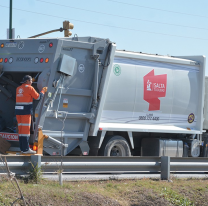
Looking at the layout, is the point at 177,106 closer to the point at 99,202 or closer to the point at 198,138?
the point at 198,138

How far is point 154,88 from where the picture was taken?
1073 cm

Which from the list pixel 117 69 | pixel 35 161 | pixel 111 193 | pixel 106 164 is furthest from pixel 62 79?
pixel 111 193

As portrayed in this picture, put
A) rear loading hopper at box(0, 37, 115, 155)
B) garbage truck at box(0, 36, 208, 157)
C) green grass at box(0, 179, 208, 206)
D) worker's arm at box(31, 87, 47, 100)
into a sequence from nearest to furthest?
green grass at box(0, 179, 208, 206)
worker's arm at box(31, 87, 47, 100)
rear loading hopper at box(0, 37, 115, 155)
garbage truck at box(0, 36, 208, 157)

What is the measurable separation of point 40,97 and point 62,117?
740 millimetres

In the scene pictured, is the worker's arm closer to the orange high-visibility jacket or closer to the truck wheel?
the orange high-visibility jacket

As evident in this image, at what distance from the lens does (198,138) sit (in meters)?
11.9

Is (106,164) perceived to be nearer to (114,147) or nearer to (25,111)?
(25,111)

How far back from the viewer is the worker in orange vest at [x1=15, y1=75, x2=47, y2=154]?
27.8 ft

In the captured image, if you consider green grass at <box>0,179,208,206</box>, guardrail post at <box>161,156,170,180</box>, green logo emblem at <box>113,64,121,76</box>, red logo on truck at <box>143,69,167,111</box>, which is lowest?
green grass at <box>0,179,208,206</box>

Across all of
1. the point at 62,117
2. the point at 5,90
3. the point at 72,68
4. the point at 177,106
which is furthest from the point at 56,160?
the point at 177,106

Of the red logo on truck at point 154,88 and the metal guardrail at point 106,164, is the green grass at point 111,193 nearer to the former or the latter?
the metal guardrail at point 106,164

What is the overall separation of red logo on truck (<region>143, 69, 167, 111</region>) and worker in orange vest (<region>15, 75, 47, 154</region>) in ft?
10.0

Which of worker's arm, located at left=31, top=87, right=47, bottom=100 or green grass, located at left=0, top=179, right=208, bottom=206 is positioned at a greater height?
worker's arm, located at left=31, top=87, right=47, bottom=100

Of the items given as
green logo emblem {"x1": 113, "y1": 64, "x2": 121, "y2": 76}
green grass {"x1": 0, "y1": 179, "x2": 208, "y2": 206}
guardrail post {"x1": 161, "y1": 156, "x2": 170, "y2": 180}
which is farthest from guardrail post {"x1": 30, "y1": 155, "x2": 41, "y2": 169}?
green logo emblem {"x1": 113, "y1": 64, "x2": 121, "y2": 76}
